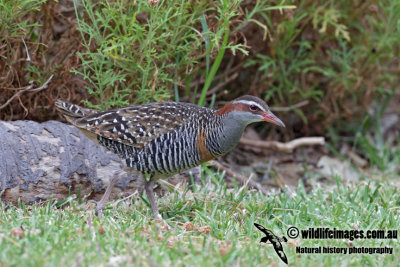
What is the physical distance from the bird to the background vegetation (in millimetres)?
433

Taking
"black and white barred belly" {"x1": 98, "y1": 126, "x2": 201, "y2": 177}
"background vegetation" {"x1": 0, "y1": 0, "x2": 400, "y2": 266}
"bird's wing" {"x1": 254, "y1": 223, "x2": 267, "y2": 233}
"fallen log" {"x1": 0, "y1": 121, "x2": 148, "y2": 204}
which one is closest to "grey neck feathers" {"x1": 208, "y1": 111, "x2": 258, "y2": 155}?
"black and white barred belly" {"x1": 98, "y1": 126, "x2": 201, "y2": 177}

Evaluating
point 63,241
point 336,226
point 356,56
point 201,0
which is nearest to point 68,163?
point 63,241

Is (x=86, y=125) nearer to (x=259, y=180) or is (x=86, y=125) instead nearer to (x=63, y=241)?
(x=63, y=241)

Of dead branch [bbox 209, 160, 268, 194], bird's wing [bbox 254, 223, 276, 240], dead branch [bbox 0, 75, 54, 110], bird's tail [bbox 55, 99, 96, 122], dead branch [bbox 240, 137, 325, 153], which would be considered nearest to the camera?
bird's wing [bbox 254, 223, 276, 240]

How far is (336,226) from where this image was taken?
14.1ft

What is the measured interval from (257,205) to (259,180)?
1904mm

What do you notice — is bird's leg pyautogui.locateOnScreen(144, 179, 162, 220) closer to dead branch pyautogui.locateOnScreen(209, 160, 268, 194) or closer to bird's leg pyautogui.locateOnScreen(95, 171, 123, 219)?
bird's leg pyautogui.locateOnScreen(95, 171, 123, 219)

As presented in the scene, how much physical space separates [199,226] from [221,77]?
8.44 feet

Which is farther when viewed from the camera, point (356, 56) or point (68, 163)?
point (356, 56)

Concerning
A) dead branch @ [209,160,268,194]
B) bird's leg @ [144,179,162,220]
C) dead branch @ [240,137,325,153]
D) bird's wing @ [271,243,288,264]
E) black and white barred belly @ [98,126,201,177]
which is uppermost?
black and white barred belly @ [98,126,201,177]

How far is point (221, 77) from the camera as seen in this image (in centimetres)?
642

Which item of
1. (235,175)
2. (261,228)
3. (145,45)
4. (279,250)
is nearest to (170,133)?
(145,45)

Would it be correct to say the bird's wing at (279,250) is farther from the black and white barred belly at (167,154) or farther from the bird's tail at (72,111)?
the bird's tail at (72,111)

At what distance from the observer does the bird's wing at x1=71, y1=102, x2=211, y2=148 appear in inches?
177
